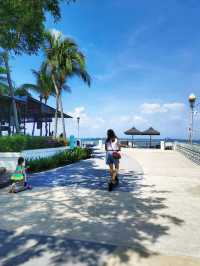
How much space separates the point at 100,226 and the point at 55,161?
977 cm

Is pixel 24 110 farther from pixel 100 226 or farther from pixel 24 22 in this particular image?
pixel 100 226

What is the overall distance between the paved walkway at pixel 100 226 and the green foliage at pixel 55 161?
12.5 feet

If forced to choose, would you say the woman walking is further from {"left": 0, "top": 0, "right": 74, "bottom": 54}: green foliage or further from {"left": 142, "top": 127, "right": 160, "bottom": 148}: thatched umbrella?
{"left": 142, "top": 127, "right": 160, "bottom": 148}: thatched umbrella

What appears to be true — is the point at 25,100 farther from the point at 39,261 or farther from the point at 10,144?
the point at 39,261

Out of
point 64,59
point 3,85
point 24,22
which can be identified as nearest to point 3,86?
point 3,85

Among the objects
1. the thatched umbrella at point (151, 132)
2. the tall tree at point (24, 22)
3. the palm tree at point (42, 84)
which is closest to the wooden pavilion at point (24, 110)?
the palm tree at point (42, 84)

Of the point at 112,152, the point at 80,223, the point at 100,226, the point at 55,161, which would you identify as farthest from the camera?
the point at 55,161

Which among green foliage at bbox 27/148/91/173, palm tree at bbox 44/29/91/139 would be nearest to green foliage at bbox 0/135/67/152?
green foliage at bbox 27/148/91/173

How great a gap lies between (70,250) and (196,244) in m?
1.95

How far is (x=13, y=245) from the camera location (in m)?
4.23

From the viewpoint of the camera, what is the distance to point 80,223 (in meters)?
5.30

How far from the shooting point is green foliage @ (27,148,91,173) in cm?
1262

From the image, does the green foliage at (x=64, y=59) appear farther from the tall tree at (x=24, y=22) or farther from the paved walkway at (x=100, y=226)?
the paved walkway at (x=100, y=226)

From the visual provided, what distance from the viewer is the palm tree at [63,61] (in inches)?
934
